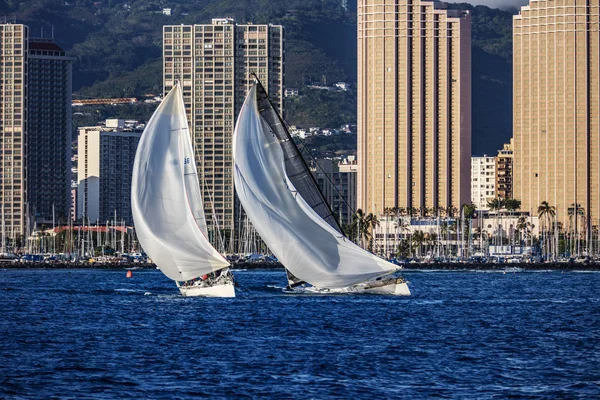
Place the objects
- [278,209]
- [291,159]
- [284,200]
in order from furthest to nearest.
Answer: [291,159] < [284,200] < [278,209]

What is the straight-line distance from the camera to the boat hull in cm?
10475

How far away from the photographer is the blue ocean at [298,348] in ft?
184

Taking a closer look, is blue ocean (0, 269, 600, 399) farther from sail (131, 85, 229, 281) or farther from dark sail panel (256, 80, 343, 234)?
dark sail panel (256, 80, 343, 234)

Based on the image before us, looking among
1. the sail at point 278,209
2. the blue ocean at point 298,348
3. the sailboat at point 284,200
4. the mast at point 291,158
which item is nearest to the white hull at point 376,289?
the blue ocean at point 298,348

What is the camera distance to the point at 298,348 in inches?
2781

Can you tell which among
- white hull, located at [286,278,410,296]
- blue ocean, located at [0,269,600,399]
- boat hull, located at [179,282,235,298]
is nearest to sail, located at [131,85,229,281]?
blue ocean, located at [0,269,600,399]

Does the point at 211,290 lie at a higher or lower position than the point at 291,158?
lower

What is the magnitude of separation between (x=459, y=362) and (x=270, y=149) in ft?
119

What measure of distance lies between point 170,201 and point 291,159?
896 centimetres

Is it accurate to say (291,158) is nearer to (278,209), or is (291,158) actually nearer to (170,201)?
(278,209)

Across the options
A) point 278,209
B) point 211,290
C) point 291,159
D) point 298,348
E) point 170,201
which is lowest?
point 298,348

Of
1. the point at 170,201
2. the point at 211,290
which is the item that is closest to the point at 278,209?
the point at 170,201

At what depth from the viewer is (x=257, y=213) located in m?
98.1

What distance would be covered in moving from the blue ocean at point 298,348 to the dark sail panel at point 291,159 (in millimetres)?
7558
